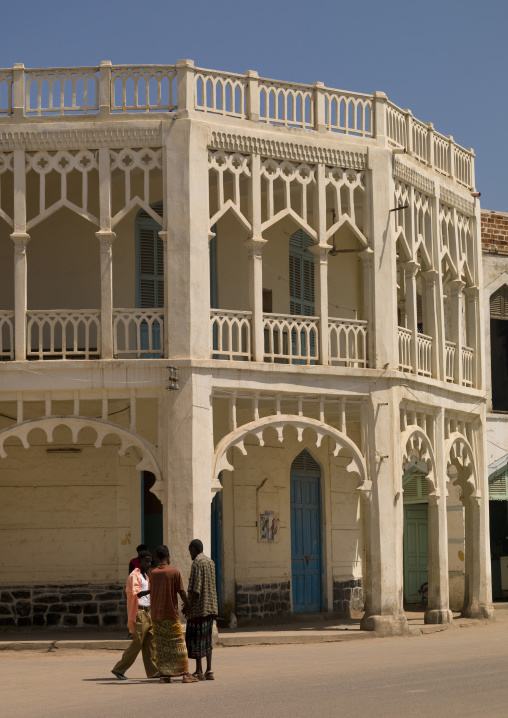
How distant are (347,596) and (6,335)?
7.63m

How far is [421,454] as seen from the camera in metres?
20.2

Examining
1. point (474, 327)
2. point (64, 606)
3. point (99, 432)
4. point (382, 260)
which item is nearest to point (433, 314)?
point (474, 327)

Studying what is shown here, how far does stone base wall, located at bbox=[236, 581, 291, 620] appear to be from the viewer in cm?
2025

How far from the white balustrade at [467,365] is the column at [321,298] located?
4.34 m

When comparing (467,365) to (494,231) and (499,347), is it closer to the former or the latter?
(499,347)

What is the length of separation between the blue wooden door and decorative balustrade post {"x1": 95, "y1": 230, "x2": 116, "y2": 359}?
5.35 m

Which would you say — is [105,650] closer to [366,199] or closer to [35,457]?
[35,457]

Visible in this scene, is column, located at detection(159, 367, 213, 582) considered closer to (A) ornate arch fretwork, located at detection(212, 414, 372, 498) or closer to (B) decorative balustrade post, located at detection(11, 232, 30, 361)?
(A) ornate arch fretwork, located at detection(212, 414, 372, 498)

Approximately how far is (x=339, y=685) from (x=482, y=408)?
36.3 ft

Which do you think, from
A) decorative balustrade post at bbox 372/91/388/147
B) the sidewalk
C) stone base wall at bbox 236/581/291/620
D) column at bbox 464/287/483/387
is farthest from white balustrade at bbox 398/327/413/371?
stone base wall at bbox 236/581/291/620

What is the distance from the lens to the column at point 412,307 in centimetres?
2000

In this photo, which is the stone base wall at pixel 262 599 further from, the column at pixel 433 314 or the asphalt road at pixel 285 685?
the column at pixel 433 314

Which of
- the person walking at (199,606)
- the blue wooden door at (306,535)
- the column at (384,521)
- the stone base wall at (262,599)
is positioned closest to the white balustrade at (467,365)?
the blue wooden door at (306,535)

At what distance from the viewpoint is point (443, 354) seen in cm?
2098
